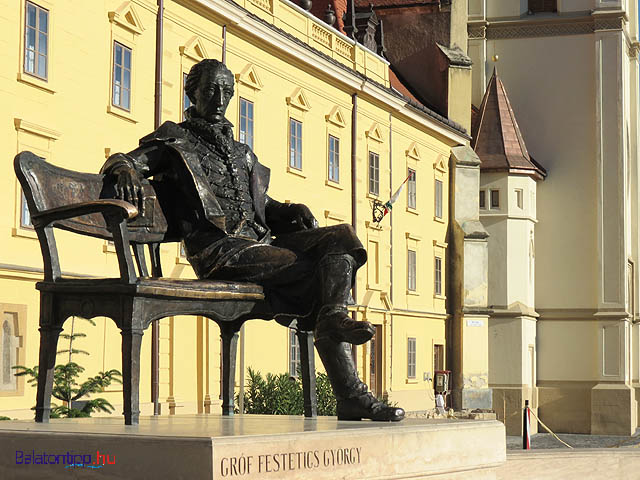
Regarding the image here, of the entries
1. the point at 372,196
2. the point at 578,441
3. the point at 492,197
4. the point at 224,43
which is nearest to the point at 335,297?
the point at 224,43

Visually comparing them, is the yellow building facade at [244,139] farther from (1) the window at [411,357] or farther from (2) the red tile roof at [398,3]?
(2) the red tile roof at [398,3]

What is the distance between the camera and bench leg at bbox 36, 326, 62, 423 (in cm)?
686

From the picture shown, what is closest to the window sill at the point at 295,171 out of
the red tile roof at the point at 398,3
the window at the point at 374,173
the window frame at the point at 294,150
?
the window frame at the point at 294,150

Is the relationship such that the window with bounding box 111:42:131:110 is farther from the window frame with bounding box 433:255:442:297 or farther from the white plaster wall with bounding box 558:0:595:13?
the white plaster wall with bounding box 558:0:595:13

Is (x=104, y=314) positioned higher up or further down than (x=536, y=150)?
further down

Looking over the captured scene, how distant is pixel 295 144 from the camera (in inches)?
1116

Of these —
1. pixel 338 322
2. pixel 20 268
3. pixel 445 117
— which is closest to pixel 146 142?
pixel 338 322

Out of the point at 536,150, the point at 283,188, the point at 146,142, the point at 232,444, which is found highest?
the point at 536,150

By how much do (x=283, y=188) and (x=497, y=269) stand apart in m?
15.9

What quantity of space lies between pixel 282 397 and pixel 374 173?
12520 mm

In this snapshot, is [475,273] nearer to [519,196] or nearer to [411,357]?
[519,196]

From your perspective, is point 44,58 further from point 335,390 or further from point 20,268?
point 335,390

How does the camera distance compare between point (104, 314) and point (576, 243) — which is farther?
point (576, 243)

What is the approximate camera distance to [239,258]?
24.6ft
